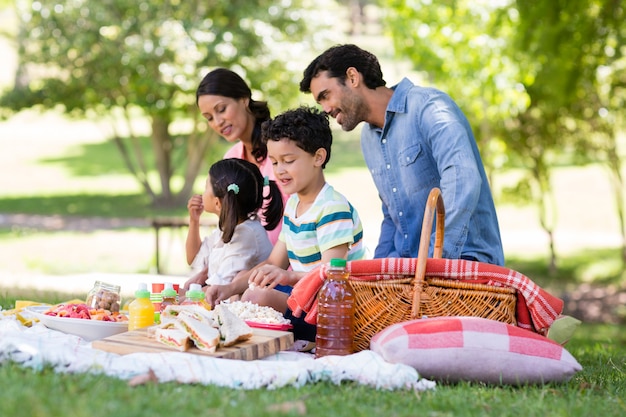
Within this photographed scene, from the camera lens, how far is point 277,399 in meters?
3.14

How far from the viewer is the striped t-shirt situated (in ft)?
14.3

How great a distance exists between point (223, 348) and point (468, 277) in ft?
3.77

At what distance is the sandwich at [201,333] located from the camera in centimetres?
370

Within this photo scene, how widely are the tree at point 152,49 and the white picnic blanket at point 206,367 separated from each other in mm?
11363

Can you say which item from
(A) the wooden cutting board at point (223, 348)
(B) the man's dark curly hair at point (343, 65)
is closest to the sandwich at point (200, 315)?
(A) the wooden cutting board at point (223, 348)

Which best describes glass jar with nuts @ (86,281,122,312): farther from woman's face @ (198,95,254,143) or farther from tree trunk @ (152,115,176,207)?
tree trunk @ (152,115,176,207)

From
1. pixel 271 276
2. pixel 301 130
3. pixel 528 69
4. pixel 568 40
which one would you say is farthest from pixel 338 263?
pixel 528 69

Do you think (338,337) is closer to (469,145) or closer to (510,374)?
(510,374)

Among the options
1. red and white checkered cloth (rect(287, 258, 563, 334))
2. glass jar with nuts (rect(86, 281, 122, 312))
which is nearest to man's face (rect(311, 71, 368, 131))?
red and white checkered cloth (rect(287, 258, 563, 334))

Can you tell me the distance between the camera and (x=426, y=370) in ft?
12.1

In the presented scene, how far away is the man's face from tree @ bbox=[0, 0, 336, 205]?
10.0 meters

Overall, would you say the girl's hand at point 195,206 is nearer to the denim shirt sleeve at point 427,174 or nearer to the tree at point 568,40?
the denim shirt sleeve at point 427,174

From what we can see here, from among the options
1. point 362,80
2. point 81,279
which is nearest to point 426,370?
point 362,80

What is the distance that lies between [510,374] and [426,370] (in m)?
0.35
